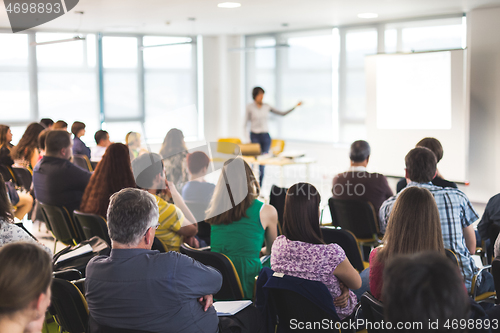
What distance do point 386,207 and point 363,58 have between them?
21.4ft

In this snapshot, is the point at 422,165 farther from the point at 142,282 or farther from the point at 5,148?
the point at 5,148

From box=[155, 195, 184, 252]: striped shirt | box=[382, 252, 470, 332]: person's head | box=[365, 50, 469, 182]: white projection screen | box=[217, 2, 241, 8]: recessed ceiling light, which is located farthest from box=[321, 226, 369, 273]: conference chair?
box=[365, 50, 469, 182]: white projection screen

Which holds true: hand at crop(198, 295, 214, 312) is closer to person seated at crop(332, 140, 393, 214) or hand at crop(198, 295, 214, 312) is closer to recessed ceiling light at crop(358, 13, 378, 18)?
person seated at crop(332, 140, 393, 214)

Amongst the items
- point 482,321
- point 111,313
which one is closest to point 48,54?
point 111,313

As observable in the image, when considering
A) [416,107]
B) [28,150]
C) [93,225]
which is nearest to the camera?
[93,225]

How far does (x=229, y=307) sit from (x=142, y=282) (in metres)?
0.62

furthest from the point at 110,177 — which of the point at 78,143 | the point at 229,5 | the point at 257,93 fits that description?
the point at 257,93

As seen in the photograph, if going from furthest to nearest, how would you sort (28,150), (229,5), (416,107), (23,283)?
(416,107), (229,5), (28,150), (23,283)

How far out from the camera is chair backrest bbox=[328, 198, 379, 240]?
4.03 meters

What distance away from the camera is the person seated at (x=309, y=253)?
2.30m

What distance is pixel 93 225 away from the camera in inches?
144

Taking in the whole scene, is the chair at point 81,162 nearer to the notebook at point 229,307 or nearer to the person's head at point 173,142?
the person's head at point 173,142

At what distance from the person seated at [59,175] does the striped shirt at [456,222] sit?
2924mm

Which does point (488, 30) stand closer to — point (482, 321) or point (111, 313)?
point (482, 321)
